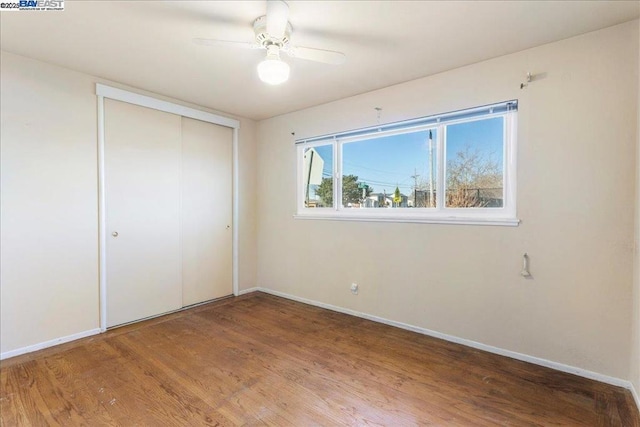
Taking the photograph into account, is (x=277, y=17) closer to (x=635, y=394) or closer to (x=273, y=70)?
(x=273, y=70)

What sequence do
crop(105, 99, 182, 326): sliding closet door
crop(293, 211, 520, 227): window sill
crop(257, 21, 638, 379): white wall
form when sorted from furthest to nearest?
crop(105, 99, 182, 326): sliding closet door → crop(293, 211, 520, 227): window sill → crop(257, 21, 638, 379): white wall

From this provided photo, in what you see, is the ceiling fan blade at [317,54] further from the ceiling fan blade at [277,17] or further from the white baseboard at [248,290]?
the white baseboard at [248,290]

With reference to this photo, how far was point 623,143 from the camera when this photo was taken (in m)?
1.99

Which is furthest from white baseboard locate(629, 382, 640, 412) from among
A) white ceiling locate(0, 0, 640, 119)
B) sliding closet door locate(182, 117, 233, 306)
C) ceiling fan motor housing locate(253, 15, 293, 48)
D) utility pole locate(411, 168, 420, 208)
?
sliding closet door locate(182, 117, 233, 306)

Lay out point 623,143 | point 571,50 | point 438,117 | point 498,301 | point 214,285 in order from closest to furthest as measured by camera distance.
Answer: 1. point 623,143
2. point 571,50
3. point 498,301
4. point 438,117
5. point 214,285

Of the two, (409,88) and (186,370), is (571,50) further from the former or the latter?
(186,370)

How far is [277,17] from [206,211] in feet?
8.58

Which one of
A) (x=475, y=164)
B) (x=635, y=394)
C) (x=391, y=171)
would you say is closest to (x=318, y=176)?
(x=391, y=171)

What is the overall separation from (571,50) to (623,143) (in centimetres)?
75

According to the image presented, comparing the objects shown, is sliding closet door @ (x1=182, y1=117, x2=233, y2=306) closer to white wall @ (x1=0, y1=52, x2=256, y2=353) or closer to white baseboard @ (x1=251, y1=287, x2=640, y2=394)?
white wall @ (x1=0, y1=52, x2=256, y2=353)

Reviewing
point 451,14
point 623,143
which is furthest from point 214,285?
point 623,143

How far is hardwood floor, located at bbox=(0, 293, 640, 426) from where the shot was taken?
1.76m

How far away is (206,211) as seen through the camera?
12.5 feet

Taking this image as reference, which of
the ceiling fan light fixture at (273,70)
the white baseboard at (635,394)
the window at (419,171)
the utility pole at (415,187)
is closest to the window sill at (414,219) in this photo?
the window at (419,171)
